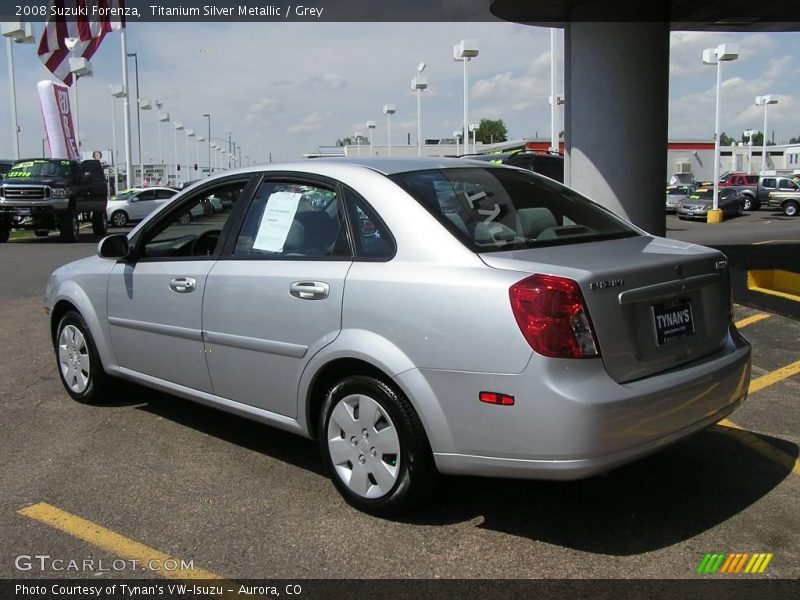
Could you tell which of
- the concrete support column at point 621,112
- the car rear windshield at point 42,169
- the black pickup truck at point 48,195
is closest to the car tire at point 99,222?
the black pickup truck at point 48,195

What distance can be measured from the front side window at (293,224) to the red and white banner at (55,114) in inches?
1096

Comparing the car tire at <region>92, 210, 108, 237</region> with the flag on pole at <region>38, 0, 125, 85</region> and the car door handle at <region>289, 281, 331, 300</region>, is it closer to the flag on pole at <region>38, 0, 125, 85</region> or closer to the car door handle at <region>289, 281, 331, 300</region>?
→ the flag on pole at <region>38, 0, 125, 85</region>

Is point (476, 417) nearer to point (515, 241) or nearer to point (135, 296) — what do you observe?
point (515, 241)

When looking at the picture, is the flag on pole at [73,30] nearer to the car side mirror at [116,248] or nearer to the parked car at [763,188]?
the car side mirror at [116,248]

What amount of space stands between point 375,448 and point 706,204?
31.3m

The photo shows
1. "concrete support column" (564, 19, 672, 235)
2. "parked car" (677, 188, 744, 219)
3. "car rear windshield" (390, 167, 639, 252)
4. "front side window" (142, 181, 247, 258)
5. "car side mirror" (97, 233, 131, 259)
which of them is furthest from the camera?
"parked car" (677, 188, 744, 219)

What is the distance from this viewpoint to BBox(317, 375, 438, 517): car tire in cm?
344

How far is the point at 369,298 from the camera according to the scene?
3.53 metres

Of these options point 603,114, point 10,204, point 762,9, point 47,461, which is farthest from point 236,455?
point 10,204

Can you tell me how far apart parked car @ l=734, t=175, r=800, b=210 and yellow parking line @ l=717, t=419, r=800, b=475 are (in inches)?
1317

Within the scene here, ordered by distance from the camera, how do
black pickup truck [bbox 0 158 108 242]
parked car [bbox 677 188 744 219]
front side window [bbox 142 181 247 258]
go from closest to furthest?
front side window [bbox 142 181 247 258], black pickup truck [bbox 0 158 108 242], parked car [bbox 677 188 744 219]

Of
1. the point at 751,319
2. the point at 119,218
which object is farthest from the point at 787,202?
the point at 751,319

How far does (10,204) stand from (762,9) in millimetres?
18699

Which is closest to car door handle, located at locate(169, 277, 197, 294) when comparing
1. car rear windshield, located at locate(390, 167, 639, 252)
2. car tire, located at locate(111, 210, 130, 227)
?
car rear windshield, located at locate(390, 167, 639, 252)
